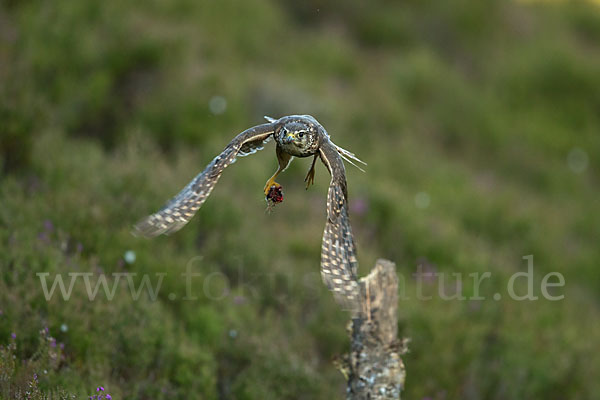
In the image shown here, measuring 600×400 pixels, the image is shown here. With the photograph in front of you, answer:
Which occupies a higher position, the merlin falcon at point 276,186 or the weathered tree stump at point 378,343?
the merlin falcon at point 276,186

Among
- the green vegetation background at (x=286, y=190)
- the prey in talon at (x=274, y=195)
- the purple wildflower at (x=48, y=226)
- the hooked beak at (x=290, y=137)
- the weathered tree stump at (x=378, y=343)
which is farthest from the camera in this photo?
the purple wildflower at (x=48, y=226)

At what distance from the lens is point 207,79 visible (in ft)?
35.1

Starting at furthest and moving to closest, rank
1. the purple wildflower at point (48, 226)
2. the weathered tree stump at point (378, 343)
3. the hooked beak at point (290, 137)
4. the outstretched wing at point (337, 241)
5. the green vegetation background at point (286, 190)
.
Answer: the purple wildflower at point (48, 226)
the green vegetation background at point (286, 190)
the weathered tree stump at point (378, 343)
the outstretched wing at point (337, 241)
the hooked beak at point (290, 137)

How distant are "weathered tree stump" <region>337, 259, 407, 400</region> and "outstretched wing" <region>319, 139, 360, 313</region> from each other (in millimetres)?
343

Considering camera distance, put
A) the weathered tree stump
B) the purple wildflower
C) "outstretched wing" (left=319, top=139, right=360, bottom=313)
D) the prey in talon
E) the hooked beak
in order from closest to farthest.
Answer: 1. the hooked beak
2. "outstretched wing" (left=319, top=139, right=360, bottom=313)
3. the prey in talon
4. the weathered tree stump
5. the purple wildflower

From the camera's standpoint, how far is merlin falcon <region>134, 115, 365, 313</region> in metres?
3.86

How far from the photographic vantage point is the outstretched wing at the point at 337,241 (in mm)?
3932

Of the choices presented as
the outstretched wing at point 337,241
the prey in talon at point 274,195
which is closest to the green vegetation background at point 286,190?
the prey in talon at point 274,195

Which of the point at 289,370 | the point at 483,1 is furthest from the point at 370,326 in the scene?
the point at 483,1

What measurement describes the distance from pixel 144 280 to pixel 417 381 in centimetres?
289

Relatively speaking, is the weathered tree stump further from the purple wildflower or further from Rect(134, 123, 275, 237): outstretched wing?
the purple wildflower

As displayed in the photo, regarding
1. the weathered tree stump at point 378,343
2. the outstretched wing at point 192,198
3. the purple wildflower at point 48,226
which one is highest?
the purple wildflower at point 48,226

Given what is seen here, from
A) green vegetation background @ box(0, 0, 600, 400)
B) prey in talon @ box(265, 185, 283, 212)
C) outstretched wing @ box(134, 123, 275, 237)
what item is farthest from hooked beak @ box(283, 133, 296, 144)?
green vegetation background @ box(0, 0, 600, 400)

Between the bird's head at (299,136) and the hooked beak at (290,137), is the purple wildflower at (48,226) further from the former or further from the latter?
the hooked beak at (290,137)
